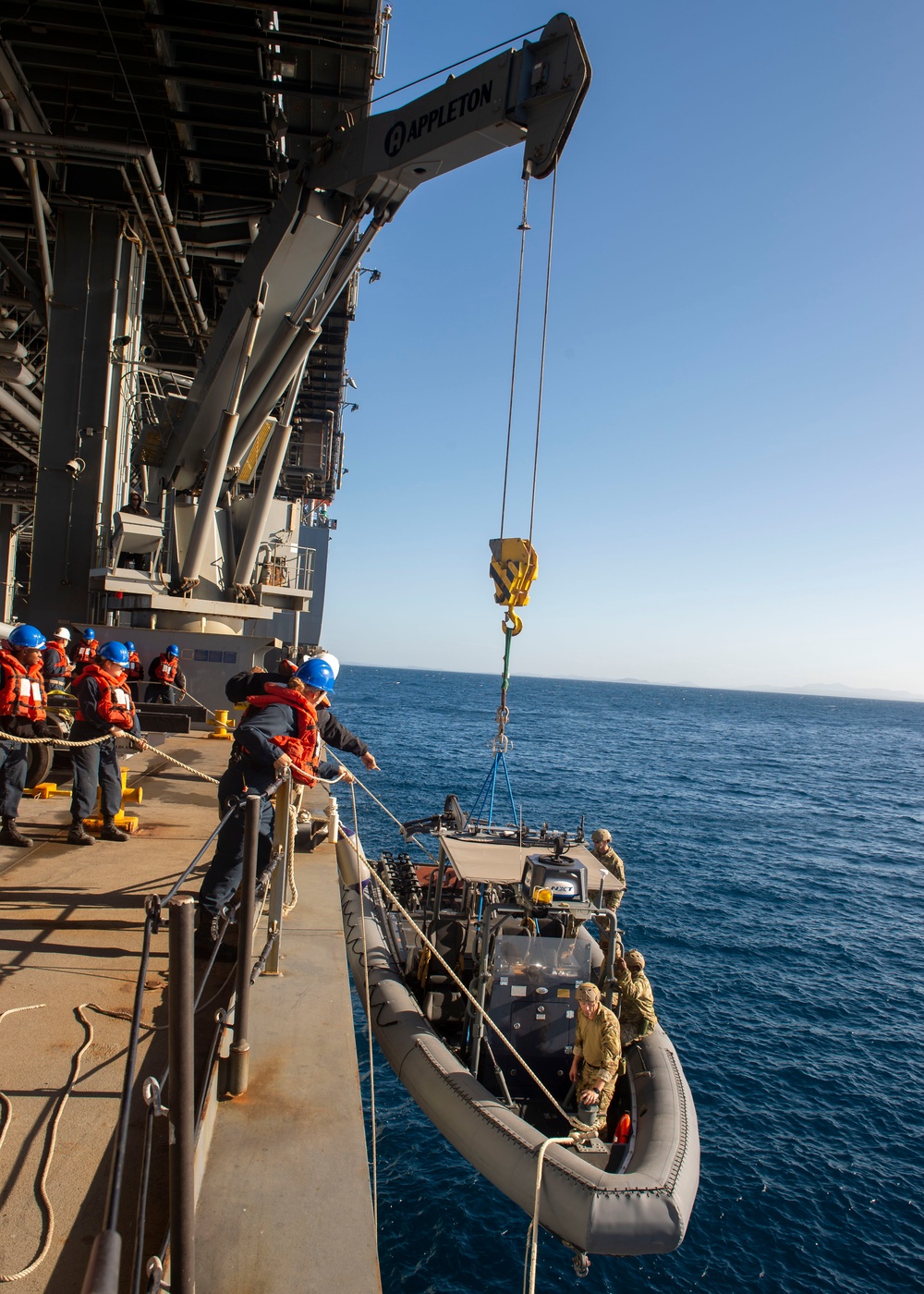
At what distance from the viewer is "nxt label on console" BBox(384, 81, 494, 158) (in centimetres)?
896

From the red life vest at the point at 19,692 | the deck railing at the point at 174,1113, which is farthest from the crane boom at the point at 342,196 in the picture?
the deck railing at the point at 174,1113

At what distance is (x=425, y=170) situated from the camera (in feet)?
34.1

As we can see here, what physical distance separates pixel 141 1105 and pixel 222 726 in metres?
11.0

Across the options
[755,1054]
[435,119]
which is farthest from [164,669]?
[755,1054]

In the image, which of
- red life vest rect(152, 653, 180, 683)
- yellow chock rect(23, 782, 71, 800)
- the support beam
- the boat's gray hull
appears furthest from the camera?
the support beam

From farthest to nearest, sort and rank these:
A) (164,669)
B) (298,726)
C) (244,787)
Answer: (164,669) < (298,726) < (244,787)

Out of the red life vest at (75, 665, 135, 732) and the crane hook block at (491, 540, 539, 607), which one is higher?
the crane hook block at (491, 540, 539, 607)

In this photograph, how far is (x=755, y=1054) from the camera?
40.3ft

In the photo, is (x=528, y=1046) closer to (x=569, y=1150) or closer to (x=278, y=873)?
(x=569, y=1150)

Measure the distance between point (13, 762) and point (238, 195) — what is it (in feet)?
46.5

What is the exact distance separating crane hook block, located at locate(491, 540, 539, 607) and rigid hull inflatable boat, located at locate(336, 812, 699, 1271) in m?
2.94

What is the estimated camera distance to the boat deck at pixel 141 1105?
2.60 metres

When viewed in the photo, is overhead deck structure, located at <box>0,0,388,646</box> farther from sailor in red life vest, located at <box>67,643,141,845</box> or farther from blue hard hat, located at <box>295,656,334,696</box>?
blue hard hat, located at <box>295,656,334,696</box>

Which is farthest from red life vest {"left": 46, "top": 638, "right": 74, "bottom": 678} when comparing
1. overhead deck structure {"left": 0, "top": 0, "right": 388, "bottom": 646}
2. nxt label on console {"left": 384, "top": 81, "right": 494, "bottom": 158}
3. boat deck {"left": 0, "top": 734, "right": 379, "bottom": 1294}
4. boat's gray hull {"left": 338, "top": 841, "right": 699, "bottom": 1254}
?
nxt label on console {"left": 384, "top": 81, "right": 494, "bottom": 158}
